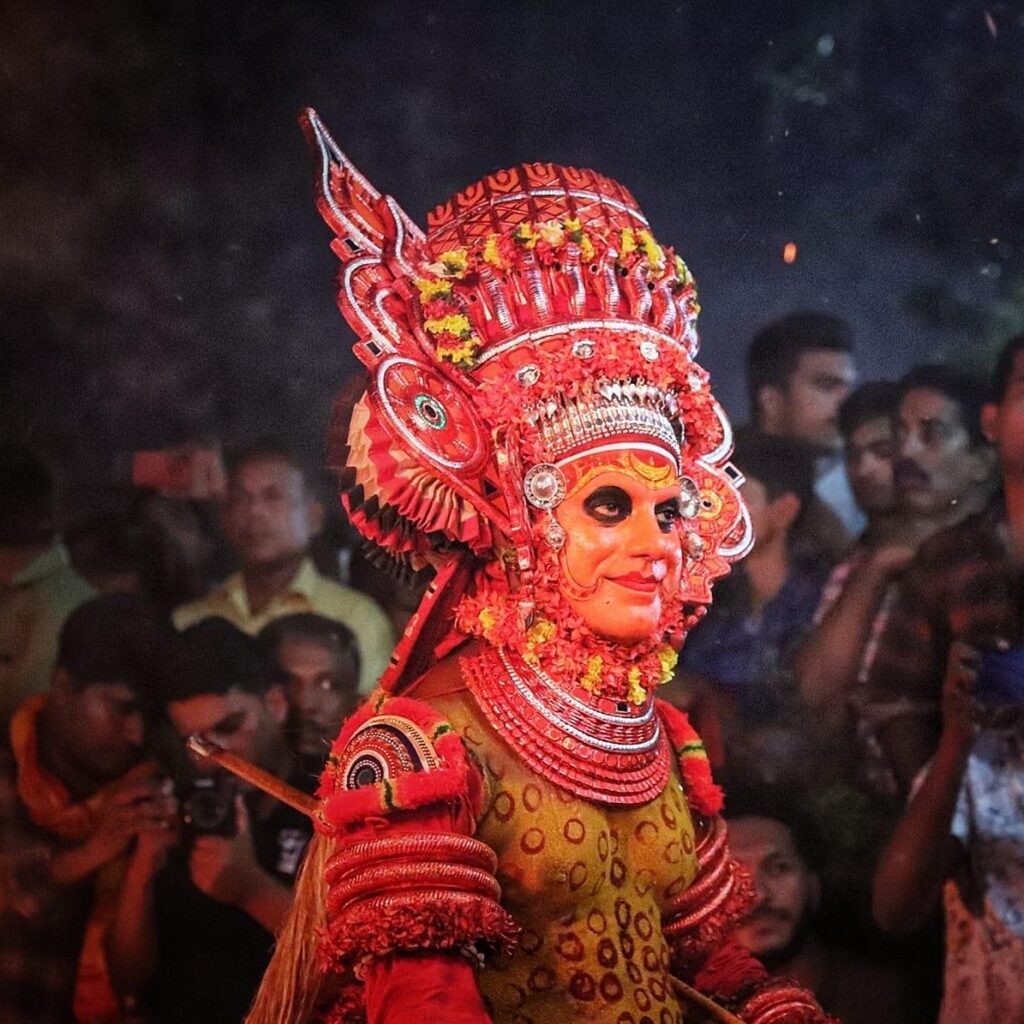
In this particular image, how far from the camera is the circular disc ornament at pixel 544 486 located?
270cm

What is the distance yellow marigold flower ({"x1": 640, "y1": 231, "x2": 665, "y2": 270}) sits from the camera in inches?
114

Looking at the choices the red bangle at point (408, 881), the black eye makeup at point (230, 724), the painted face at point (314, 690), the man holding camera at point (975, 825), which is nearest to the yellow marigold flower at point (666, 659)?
the red bangle at point (408, 881)

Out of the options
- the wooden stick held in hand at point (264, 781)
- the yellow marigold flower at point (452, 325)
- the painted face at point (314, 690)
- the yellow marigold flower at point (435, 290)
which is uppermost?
the yellow marigold flower at point (435, 290)

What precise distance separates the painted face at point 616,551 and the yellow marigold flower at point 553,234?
0.44 meters

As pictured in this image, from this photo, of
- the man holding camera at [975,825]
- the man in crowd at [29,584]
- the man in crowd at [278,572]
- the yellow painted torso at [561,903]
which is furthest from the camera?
the man holding camera at [975,825]

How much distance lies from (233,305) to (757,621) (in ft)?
6.06

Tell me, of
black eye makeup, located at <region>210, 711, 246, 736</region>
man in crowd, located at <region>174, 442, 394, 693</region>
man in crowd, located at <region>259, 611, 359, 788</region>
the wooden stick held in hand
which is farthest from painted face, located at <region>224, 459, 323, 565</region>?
the wooden stick held in hand

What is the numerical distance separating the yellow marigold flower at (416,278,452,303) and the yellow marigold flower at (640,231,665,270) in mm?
394

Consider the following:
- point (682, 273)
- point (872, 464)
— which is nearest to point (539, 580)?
point (682, 273)

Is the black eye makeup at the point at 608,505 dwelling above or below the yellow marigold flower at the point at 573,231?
below

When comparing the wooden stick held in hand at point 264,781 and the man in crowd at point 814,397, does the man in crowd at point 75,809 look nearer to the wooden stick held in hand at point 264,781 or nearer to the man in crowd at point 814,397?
the wooden stick held in hand at point 264,781

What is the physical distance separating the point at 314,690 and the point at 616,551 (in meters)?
1.79

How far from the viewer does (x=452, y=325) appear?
279cm

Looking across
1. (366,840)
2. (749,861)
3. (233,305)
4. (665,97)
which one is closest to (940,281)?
(665,97)
